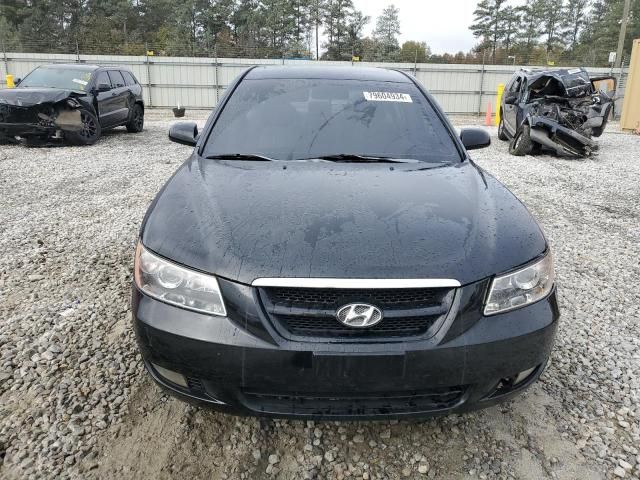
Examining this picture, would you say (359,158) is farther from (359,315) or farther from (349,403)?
(349,403)

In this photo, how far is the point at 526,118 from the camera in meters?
9.78

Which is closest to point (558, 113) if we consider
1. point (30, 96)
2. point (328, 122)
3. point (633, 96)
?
point (633, 96)

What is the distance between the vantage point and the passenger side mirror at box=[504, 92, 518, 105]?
10.8 metres

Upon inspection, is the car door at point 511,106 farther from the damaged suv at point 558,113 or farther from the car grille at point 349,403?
the car grille at point 349,403

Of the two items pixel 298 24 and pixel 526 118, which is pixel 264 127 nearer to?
pixel 526 118

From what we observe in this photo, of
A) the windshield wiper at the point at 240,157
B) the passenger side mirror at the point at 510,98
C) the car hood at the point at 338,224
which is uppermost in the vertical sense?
the passenger side mirror at the point at 510,98

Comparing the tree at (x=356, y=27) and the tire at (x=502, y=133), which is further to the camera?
the tree at (x=356, y=27)

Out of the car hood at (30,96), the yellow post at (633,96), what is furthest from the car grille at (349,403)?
the yellow post at (633,96)

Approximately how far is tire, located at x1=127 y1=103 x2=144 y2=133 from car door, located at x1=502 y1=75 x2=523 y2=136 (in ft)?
29.8

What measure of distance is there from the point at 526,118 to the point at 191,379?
9.71 meters

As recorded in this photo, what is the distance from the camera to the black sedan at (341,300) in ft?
5.35

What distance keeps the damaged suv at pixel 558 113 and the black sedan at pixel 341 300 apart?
27.7 ft

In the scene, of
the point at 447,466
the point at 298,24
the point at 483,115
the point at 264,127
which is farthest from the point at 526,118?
the point at 298,24

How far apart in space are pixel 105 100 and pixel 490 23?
50.7m
